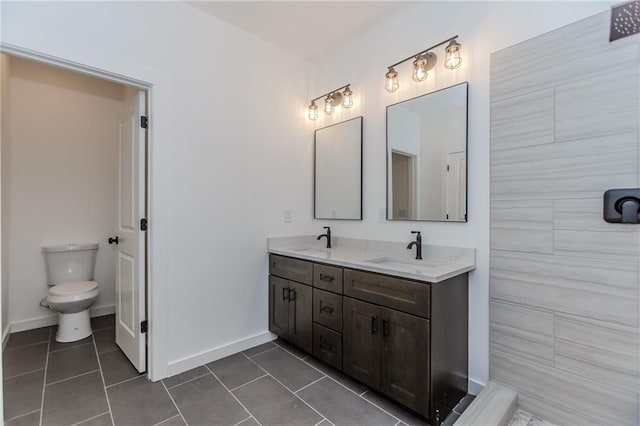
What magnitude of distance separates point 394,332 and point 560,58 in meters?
1.71

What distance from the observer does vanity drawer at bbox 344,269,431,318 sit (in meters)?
1.53

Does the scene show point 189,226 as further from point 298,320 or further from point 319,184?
point 319,184

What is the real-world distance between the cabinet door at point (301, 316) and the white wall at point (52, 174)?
82.3 inches

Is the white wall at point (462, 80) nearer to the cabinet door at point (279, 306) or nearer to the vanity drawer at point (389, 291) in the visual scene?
the vanity drawer at point (389, 291)

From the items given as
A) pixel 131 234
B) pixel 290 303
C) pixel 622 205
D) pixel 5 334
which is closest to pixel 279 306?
pixel 290 303

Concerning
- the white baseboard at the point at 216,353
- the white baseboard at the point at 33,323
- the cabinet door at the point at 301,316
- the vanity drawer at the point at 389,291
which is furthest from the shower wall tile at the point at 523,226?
the white baseboard at the point at 33,323

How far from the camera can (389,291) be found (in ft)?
5.48

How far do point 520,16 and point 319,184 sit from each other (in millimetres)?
1868

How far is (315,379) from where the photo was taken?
1.98 meters

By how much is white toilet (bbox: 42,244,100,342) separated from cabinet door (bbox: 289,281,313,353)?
180 centimetres

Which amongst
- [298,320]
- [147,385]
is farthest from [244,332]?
[147,385]

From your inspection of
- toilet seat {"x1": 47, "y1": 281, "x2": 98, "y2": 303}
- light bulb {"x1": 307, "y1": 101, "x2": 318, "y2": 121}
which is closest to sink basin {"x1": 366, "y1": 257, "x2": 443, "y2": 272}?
light bulb {"x1": 307, "y1": 101, "x2": 318, "y2": 121}

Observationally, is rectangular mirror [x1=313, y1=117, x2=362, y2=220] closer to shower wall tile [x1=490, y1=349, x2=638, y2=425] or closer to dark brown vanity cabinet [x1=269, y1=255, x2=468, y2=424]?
dark brown vanity cabinet [x1=269, y1=255, x2=468, y2=424]

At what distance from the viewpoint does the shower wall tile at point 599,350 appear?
134 cm
